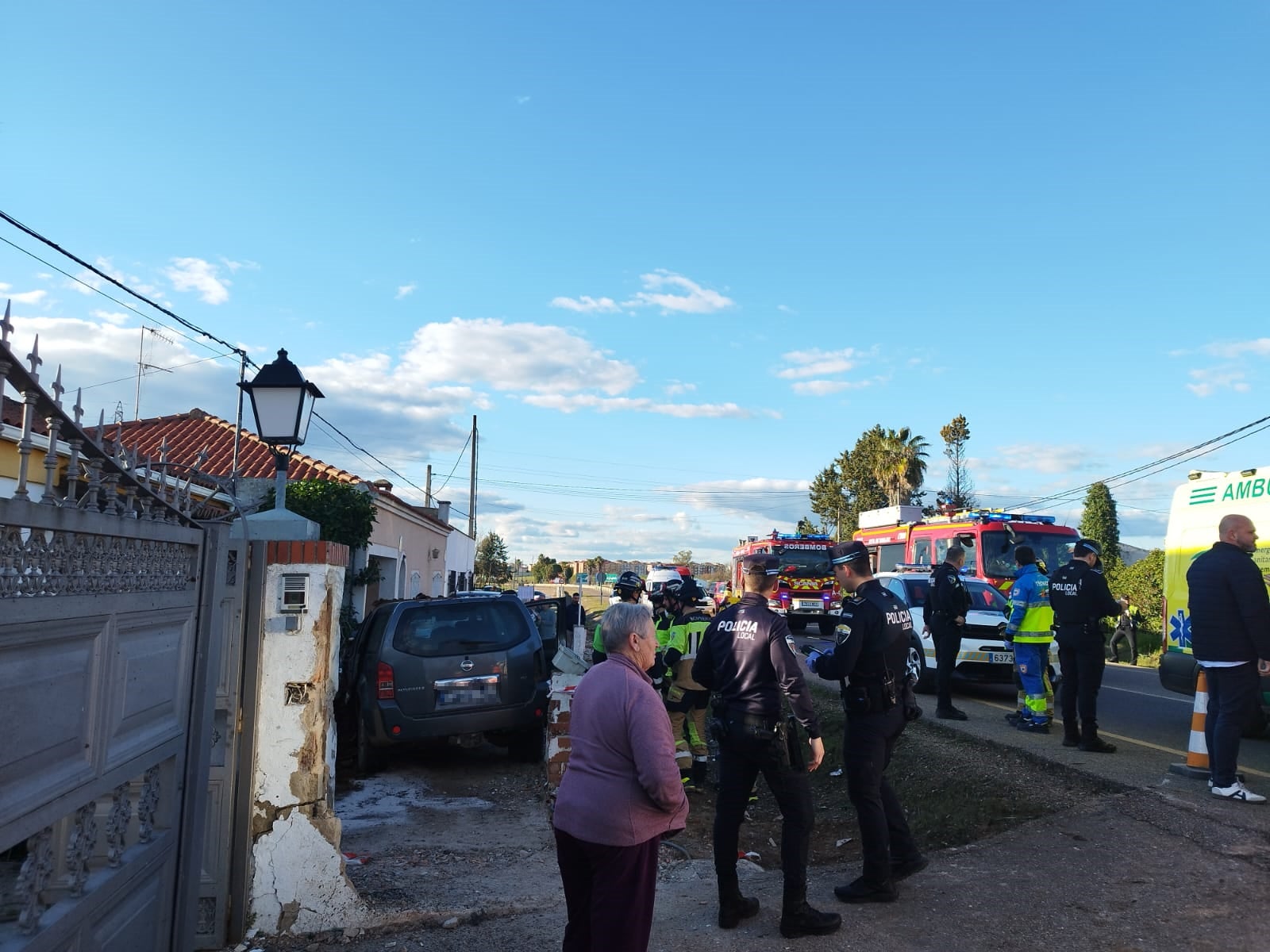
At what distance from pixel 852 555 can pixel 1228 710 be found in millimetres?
2907

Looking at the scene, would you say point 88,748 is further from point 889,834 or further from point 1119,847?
point 1119,847

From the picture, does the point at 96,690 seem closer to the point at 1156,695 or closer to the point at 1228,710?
the point at 1228,710

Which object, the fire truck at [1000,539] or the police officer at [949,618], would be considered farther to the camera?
the fire truck at [1000,539]

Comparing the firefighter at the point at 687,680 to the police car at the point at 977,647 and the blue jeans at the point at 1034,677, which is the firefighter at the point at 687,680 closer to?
the blue jeans at the point at 1034,677

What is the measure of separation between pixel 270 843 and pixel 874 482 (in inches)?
1944

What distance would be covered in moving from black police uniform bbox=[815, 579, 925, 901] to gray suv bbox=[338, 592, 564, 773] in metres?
4.35

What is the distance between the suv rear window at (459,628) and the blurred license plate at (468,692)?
0.26 m

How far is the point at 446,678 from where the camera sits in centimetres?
862

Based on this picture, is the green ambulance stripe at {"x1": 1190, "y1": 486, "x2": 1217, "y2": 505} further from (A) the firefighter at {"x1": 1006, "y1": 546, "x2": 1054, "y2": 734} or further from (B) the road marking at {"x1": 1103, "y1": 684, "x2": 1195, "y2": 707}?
(B) the road marking at {"x1": 1103, "y1": 684, "x2": 1195, "y2": 707}

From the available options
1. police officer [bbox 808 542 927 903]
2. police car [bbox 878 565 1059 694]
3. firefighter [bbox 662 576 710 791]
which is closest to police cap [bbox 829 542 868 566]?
police officer [bbox 808 542 927 903]

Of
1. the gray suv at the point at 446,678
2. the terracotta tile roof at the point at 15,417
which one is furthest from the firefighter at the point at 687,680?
the terracotta tile roof at the point at 15,417

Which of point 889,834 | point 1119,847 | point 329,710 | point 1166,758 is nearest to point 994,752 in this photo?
point 1166,758

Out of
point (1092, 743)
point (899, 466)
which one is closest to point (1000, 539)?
point (1092, 743)

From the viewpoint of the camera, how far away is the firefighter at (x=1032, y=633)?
891 cm
